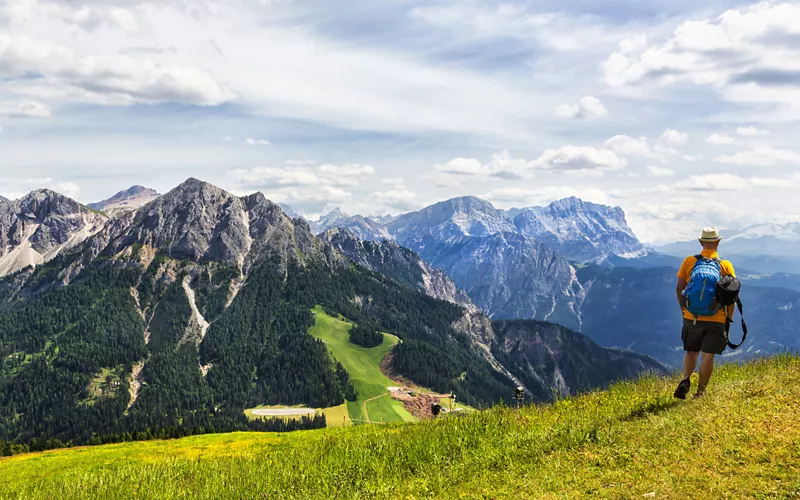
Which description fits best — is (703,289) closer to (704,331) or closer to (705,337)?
(704,331)

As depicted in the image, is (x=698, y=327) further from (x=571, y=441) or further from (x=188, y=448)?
(x=188, y=448)

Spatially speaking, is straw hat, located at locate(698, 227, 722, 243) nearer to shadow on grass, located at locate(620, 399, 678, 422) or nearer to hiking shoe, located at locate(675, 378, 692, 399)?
hiking shoe, located at locate(675, 378, 692, 399)

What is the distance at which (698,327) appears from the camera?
14.1m

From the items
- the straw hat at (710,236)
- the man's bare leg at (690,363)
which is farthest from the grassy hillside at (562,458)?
the straw hat at (710,236)

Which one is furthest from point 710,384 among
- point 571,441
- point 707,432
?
point 571,441

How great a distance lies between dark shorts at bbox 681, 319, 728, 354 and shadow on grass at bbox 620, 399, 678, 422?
5.54ft

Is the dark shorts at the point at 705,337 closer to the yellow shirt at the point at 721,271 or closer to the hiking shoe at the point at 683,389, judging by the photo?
the yellow shirt at the point at 721,271

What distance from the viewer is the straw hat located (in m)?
14.5

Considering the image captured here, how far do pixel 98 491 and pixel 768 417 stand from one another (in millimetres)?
17464

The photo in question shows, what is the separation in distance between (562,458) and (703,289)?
6744mm

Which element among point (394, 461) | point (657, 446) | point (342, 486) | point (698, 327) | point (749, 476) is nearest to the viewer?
point (749, 476)

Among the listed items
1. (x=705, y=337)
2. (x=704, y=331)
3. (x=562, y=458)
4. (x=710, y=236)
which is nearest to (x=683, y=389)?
(x=705, y=337)

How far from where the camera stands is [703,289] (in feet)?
44.9

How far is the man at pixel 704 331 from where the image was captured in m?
13.7
